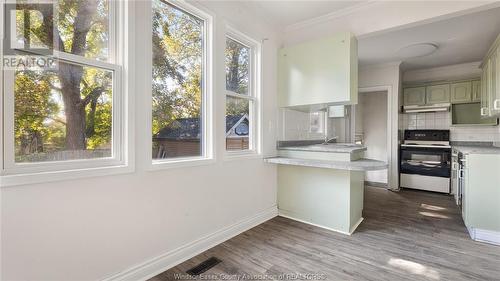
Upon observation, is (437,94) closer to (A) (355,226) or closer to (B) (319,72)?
(B) (319,72)

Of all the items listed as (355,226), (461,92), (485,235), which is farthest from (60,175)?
(461,92)

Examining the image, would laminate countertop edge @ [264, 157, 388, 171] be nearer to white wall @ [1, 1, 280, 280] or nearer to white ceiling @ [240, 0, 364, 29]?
white wall @ [1, 1, 280, 280]

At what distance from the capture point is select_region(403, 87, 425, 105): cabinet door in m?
4.62

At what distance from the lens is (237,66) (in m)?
2.67

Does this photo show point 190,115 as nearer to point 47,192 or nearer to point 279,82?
point 47,192

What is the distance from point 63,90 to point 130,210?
87 cm

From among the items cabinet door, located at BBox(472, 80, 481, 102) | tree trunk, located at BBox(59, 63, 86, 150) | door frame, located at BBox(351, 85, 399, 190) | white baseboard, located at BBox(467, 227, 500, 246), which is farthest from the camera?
door frame, located at BBox(351, 85, 399, 190)

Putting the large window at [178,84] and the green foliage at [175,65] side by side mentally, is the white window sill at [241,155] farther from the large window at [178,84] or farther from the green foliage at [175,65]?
the green foliage at [175,65]

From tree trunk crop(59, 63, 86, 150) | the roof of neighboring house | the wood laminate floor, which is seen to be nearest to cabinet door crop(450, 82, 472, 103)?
the wood laminate floor

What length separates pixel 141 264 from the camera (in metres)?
1.74

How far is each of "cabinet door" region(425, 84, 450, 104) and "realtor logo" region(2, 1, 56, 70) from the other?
18.3ft

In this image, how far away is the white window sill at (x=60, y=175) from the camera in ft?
3.91

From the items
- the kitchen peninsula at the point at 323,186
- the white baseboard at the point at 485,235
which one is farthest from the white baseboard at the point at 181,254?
the white baseboard at the point at 485,235

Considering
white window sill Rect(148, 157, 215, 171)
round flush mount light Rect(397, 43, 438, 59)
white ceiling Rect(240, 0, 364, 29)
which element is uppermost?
white ceiling Rect(240, 0, 364, 29)
